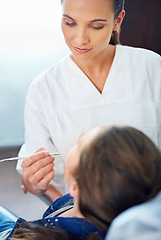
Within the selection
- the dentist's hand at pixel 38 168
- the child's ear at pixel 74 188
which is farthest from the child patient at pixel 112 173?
the dentist's hand at pixel 38 168

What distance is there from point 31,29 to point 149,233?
1.48 m

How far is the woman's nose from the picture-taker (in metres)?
0.98

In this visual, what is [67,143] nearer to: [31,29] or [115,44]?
[115,44]

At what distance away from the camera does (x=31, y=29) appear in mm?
1849

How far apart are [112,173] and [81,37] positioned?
0.48 m

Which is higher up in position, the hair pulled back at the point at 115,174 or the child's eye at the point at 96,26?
the child's eye at the point at 96,26

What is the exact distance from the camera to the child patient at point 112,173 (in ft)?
2.08

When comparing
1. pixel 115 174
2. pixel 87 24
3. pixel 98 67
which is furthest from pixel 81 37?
pixel 115 174

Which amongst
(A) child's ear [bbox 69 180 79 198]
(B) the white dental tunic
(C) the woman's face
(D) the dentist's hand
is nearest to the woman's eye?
(C) the woman's face

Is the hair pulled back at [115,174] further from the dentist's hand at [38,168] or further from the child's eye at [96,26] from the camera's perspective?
the child's eye at [96,26]

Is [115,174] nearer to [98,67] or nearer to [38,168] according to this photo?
[38,168]

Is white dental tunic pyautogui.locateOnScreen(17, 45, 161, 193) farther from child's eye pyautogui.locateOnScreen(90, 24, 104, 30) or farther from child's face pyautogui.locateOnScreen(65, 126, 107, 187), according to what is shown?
child's face pyautogui.locateOnScreen(65, 126, 107, 187)

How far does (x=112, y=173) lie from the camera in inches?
25.0

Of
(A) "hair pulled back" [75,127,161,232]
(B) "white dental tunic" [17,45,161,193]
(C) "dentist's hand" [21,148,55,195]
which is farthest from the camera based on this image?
(B) "white dental tunic" [17,45,161,193]
